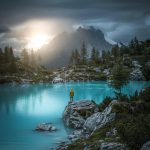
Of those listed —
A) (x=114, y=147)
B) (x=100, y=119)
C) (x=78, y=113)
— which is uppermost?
(x=114, y=147)

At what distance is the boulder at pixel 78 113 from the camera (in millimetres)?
Result: 50328

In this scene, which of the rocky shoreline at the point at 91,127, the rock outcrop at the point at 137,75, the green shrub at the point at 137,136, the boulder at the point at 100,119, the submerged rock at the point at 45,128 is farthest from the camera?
the rock outcrop at the point at 137,75

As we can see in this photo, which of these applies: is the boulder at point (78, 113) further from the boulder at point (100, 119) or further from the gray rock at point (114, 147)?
the gray rock at point (114, 147)

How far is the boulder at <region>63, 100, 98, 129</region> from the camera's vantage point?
50.3m

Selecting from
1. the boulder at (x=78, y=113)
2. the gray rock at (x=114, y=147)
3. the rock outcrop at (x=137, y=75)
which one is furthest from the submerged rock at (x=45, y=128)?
the rock outcrop at (x=137, y=75)

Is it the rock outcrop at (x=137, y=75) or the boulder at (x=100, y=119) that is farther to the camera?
the rock outcrop at (x=137, y=75)

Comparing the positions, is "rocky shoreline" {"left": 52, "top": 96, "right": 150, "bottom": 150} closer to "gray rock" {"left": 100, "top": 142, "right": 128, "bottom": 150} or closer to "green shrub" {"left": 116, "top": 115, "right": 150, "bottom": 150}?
"gray rock" {"left": 100, "top": 142, "right": 128, "bottom": 150}

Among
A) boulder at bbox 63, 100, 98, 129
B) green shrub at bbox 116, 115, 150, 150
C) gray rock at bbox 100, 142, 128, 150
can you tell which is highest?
green shrub at bbox 116, 115, 150, 150

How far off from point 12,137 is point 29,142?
429 cm

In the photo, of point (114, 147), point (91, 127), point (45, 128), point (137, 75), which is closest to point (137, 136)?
point (114, 147)

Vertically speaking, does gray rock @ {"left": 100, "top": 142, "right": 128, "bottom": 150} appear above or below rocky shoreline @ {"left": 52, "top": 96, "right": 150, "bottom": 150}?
A: above

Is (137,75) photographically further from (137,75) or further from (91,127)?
(91,127)

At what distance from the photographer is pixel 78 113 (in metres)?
53.2

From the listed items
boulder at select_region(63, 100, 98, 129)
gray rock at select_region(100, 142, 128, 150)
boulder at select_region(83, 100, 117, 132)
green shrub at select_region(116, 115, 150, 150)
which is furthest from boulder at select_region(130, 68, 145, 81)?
gray rock at select_region(100, 142, 128, 150)
